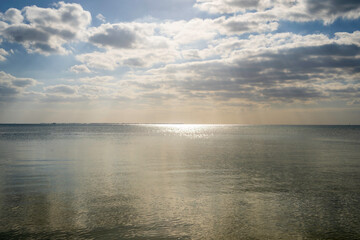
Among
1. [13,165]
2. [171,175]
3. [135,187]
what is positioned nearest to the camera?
[135,187]

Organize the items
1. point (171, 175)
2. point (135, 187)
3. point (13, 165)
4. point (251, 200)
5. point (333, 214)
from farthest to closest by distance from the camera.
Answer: point (13, 165) → point (171, 175) → point (135, 187) → point (251, 200) → point (333, 214)

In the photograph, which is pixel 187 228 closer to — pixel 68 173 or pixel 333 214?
pixel 333 214

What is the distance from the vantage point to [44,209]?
621 inches

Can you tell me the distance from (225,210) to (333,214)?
19.0 feet

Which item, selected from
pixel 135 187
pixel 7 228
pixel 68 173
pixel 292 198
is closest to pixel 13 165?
pixel 68 173

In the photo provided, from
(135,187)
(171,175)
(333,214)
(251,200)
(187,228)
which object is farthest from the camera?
(171,175)

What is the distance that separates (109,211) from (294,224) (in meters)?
9.68

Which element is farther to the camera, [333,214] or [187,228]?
[333,214]

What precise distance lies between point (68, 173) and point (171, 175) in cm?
1006

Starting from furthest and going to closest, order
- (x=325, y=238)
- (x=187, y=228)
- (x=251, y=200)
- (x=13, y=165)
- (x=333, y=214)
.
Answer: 1. (x=13, y=165)
2. (x=251, y=200)
3. (x=333, y=214)
4. (x=187, y=228)
5. (x=325, y=238)

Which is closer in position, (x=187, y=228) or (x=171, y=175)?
(x=187, y=228)

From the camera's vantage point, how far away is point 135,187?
21641mm

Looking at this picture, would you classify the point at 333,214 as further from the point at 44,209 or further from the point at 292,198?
the point at 44,209

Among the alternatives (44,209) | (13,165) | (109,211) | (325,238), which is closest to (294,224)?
(325,238)
